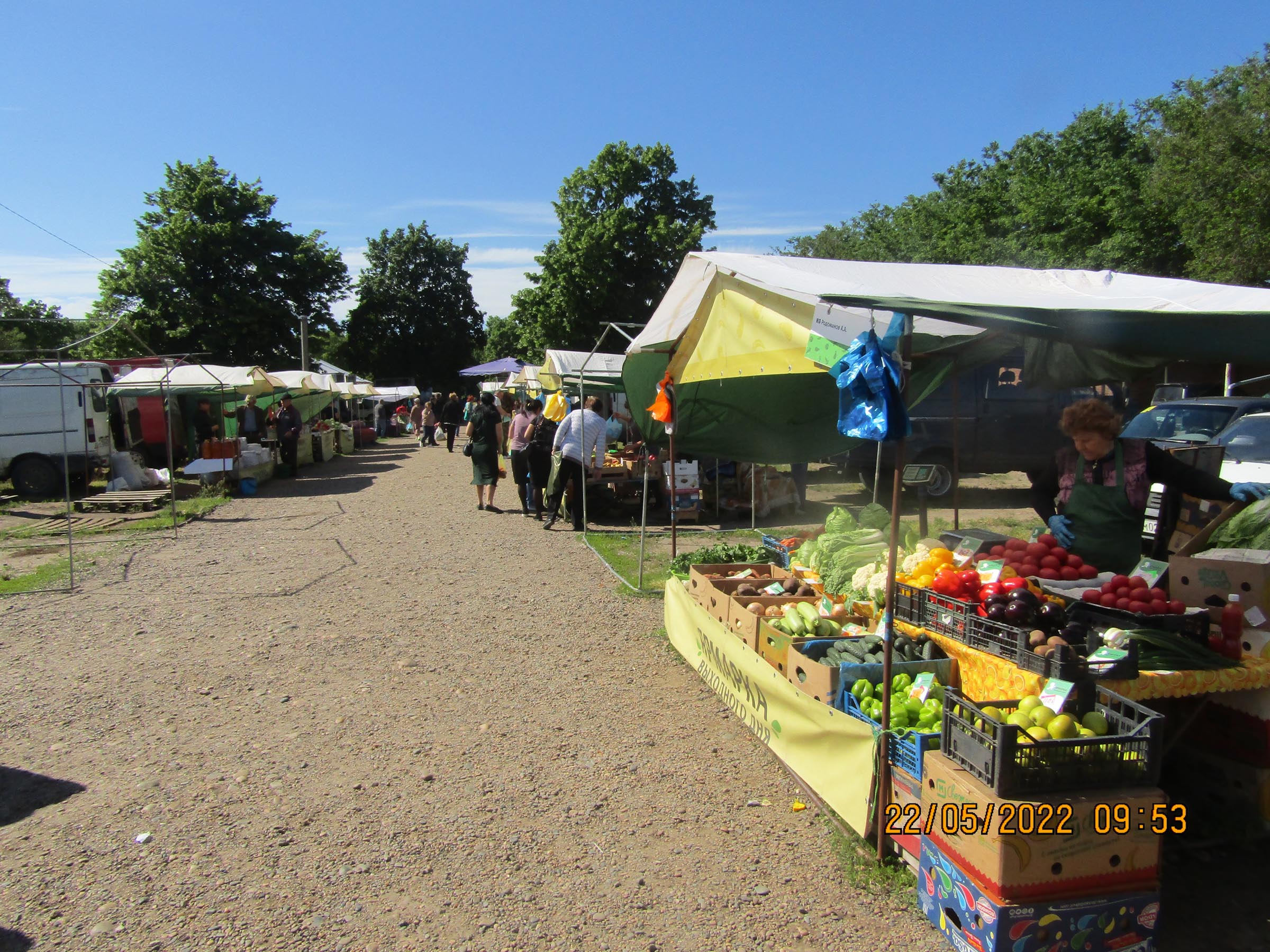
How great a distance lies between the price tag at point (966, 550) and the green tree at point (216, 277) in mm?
38162

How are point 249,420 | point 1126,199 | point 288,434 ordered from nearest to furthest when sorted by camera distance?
point 249,420
point 288,434
point 1126,199

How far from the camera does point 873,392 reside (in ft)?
12.0

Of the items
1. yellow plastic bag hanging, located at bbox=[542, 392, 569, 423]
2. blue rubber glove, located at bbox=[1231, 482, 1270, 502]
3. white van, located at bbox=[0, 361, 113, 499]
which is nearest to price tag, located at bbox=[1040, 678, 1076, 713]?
blue rubber glove, located at bbox=[1231, 482, 1270, 502]

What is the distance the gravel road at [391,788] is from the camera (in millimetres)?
3283

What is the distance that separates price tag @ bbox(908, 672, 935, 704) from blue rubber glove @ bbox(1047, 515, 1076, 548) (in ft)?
5.22

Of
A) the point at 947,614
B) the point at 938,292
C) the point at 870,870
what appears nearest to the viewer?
the point at 870,870

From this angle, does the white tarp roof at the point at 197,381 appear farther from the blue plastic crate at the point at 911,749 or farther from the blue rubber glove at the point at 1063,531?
the blue plastic crate at the point at 911,749

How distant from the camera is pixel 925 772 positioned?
10.6ft

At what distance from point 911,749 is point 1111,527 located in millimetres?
2171

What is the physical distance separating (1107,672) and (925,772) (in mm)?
877

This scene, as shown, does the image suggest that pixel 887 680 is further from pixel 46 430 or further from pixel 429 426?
pixel 429 426

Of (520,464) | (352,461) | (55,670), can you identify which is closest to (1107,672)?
(55,670)

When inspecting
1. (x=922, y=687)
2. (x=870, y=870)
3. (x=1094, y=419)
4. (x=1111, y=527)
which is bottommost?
(x=870, y=870)

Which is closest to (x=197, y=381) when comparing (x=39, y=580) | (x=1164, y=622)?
(x=39, y=580)
